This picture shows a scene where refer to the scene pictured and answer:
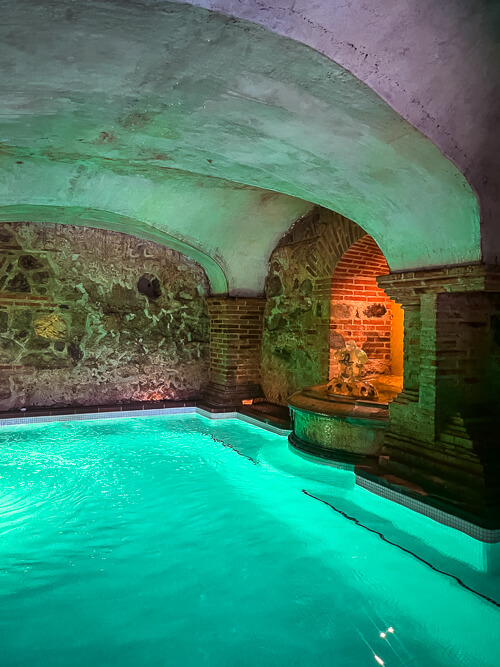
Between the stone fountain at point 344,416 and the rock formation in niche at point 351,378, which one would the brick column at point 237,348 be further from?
the rock formation in niche at point 351,378

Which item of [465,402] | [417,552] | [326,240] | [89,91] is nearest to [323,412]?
[465,402]

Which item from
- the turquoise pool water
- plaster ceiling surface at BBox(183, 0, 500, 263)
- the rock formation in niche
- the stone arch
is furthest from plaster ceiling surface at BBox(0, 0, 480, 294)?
the turquoise pool water

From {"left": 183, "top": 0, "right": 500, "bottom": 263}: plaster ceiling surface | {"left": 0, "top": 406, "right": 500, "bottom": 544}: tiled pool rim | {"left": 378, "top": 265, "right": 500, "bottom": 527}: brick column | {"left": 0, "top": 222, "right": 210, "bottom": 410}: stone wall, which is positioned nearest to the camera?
{"left": 183, "top": 0, "right": 500, "bottom": 263}: plaster ceiling surface

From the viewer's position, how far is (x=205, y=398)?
8.94 meters

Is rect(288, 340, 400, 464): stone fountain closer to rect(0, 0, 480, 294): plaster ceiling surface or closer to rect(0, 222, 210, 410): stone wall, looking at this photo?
rect(0, 0, 480, 294): plaster ceiling surface

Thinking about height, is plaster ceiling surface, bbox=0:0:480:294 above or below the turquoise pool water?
above

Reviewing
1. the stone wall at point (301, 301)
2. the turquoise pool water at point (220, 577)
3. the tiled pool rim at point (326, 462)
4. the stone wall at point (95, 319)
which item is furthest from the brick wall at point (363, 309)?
the stone wall at point (95, 319)

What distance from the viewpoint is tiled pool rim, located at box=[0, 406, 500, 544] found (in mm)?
3477

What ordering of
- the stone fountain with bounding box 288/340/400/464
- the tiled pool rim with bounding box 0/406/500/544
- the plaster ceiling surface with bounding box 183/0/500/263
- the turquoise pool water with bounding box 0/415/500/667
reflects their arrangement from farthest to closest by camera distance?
1. the stone fountain with bounding box 288/340/400/464
2. the tiled pool rim with bounding box 0/406/500/544
3. the plaster ceiling surface with bounding box 183/0/500/263
4. the turquoise pool water with bounding box 0/415/500/667

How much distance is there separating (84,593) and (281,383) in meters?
5.56

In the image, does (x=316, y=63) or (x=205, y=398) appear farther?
(x=205, y=398)

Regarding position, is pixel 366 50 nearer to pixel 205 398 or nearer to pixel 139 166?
pixel 139 166

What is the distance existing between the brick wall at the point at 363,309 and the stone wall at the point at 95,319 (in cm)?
304

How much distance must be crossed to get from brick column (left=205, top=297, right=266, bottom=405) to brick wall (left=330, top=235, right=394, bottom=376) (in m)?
2.03
